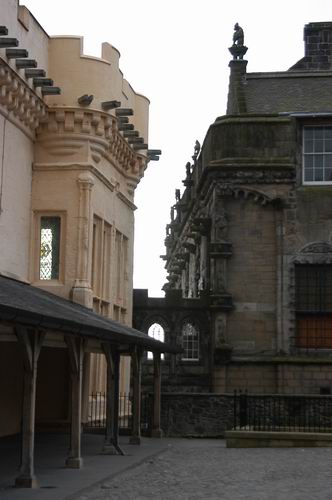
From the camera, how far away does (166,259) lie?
6306 cm

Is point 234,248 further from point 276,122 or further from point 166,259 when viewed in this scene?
point 166,259

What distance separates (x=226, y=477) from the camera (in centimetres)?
1564

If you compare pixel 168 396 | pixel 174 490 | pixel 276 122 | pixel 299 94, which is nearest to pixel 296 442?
pixel 168 396

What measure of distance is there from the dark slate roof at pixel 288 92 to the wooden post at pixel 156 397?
35.2ft

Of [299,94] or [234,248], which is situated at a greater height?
[299,94]

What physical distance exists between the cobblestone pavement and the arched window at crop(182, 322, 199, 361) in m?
8.69

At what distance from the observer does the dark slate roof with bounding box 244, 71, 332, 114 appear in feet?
102

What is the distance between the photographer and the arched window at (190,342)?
3006 cm

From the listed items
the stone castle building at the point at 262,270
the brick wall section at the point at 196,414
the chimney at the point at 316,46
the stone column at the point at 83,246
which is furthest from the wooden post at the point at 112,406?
the chimney at the point at 316,46

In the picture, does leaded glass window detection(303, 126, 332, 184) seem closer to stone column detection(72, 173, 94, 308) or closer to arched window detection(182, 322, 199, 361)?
arched window detection(182, 322, 199, 361)

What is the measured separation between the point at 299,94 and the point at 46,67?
12253 millimetres

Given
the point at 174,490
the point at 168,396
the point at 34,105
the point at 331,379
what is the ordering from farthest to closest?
the point at 331,379, the point at 168,396, the point at 34,105, the point at 174,490

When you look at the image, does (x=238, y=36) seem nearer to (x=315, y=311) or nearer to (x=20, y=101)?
(x=315, y=311)

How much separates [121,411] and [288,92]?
12.3m
